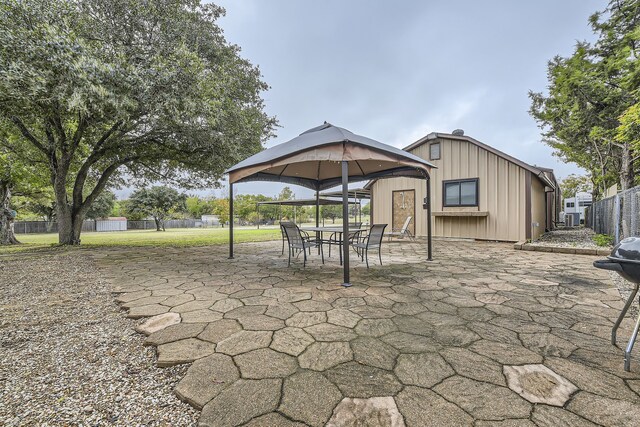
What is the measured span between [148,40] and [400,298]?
912 cm

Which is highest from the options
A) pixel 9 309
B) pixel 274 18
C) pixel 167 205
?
pixel 274 18

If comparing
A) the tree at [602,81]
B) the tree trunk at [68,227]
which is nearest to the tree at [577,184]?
the tree at [602,81]

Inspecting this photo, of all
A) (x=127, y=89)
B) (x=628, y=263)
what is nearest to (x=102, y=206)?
(x=127, y=89)

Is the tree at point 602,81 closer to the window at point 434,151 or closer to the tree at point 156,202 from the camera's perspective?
the window at point 434,151

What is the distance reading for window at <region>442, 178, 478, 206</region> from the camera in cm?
1009

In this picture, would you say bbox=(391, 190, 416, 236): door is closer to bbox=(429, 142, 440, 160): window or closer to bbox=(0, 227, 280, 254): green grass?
bbox=(429, 142, 440, 160): window

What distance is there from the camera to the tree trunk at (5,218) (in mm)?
12227

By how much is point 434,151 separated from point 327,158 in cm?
873

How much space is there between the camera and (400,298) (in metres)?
3.38

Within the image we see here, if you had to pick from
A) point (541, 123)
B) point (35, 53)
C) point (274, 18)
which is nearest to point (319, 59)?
point (274, 18)

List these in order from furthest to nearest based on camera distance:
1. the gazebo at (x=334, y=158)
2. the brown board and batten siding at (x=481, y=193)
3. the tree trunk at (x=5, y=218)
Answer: the tree trunk at (x=5, y=218)
the brown board and batten siding at (x=481, y=193)
the gazebo at (x=334, y=158)

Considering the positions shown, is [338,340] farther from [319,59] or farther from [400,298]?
[319,59]

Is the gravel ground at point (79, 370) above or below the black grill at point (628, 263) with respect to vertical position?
below

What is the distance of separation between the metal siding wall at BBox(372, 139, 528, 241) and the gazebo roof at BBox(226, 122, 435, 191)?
15.9ft
